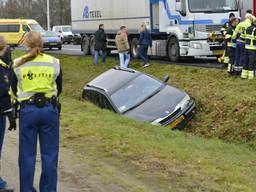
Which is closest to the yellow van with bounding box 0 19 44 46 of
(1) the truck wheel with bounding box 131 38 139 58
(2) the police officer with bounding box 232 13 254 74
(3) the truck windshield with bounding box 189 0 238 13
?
(1) the truck wheel with bounding box 131 38 139 58

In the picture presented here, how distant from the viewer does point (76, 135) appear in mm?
9531

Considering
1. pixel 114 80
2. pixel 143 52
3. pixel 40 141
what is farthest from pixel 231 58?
pixel 40 141

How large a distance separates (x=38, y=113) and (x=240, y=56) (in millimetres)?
11184

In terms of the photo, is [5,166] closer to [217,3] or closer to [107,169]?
[107,169]

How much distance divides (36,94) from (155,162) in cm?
250

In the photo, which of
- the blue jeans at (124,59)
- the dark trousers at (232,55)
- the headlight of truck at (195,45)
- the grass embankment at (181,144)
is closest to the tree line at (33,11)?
the blue jeans at (124,59)

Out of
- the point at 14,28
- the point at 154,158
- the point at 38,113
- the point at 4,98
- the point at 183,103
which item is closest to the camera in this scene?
the point at 38,113

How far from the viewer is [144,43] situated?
21.9m

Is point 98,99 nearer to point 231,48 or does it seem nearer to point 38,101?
point 231,48

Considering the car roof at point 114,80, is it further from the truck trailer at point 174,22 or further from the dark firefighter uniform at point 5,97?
the truck trailer at point 174,22

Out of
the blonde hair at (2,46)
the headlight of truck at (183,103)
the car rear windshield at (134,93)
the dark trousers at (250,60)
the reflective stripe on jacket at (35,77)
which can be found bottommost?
the headlight of truck at (183,103)

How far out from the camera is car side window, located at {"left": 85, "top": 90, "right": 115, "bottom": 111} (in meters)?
13.1

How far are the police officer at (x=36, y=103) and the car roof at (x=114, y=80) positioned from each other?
7.33 m

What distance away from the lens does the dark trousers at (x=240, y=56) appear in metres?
15.6
